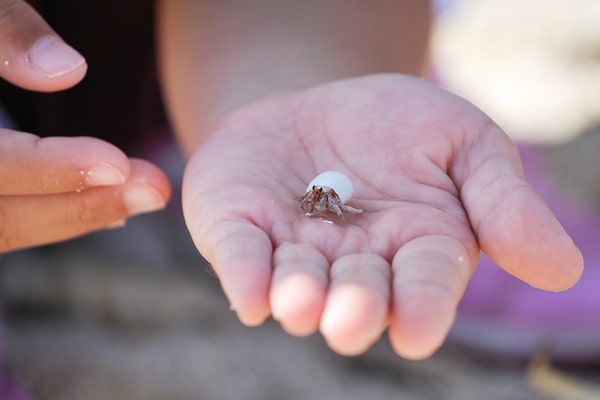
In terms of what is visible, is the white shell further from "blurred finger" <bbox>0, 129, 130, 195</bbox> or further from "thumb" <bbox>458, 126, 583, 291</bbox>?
"blurred finger" <bbox>0, 129, 130, 195</bbox>

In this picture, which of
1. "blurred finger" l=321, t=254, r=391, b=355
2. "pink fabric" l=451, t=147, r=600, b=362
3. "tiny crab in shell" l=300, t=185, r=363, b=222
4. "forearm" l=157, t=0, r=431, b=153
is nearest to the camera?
"blurred finger" l=321, t=254, r=391, b=355

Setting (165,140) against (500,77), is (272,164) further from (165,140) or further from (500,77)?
(500,77)

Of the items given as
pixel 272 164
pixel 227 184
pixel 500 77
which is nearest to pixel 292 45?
pixel 272 164

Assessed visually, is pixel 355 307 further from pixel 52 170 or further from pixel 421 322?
pixel 52 170

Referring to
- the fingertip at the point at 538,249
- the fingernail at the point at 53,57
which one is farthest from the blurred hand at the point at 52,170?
the fingertip at the point at 538,249

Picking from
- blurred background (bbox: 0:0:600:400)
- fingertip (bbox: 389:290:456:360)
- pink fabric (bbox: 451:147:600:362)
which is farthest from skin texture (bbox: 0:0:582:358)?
pink fabric (bbox: 451:147:600:362)

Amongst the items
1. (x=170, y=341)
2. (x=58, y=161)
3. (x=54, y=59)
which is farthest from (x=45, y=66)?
(x=170, y=341)
